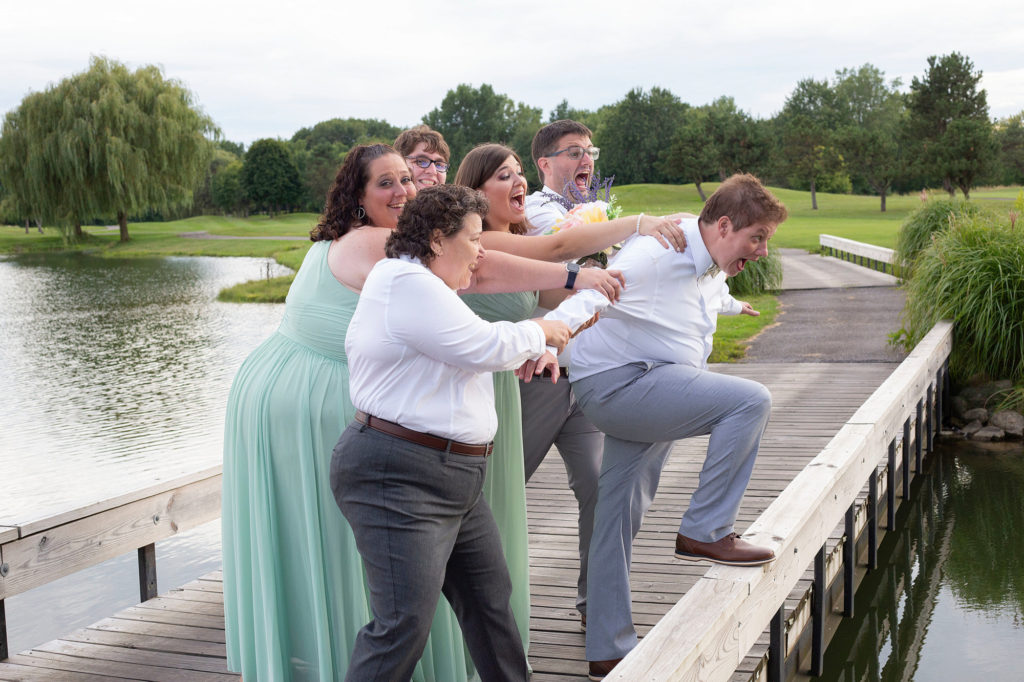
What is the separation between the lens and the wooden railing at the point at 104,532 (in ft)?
13.2

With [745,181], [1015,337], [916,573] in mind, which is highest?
[745,181]

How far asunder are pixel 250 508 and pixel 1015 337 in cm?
916

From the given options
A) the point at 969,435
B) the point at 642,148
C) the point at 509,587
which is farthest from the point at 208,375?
the point at 642,148

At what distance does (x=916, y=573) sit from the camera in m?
7.23

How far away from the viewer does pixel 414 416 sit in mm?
2688

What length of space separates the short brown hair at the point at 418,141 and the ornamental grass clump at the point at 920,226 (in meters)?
15.3

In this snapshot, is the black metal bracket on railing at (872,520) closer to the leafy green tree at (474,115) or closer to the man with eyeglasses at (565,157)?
the man with eyeglasses at (565,157)

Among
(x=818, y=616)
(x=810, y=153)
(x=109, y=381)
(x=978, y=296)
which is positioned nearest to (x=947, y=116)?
(x=810, y=153)

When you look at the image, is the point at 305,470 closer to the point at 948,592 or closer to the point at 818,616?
the point at 818,616

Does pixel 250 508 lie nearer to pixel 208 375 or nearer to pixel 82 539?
pixel 82 539

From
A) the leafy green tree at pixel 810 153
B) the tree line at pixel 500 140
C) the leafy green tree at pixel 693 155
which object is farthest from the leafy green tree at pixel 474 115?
the leafy green tree at pixel 810 153

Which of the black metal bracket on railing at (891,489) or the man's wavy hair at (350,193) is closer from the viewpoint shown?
the man's wavy hair at (350,193)

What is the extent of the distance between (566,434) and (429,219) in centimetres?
163

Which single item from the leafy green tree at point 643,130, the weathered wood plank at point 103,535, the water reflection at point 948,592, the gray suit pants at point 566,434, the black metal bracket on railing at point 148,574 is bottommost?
the water reflection at point 948,592
